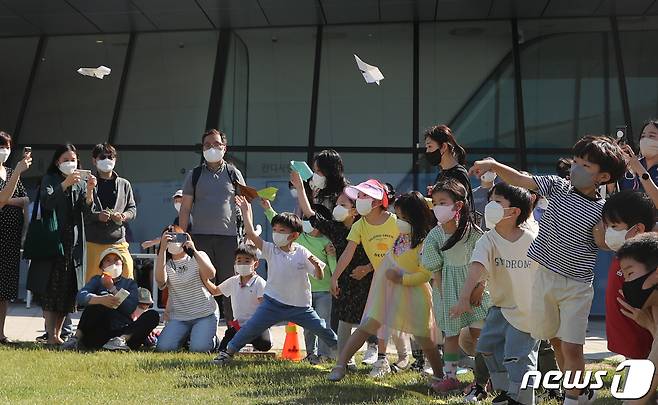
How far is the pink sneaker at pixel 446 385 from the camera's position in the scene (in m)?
6.00

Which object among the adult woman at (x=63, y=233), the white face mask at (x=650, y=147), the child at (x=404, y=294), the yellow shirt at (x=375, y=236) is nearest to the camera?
the white face mask at (x=650, y=147)

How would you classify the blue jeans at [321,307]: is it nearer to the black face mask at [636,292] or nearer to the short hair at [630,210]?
the short hair at [630,210]

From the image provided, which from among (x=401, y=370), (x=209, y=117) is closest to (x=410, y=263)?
(x=401, y=370)

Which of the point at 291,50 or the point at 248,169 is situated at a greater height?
the point at 291,50

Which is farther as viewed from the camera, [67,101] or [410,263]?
[67,101]

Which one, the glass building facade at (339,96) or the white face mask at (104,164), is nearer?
the white face mask at (104,164)

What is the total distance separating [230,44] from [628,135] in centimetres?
538

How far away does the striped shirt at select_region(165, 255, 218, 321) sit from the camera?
834 cm

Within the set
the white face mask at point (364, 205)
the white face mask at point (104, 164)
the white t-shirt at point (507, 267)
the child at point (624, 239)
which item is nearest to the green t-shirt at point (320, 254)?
the white face mask at point (364, 205)

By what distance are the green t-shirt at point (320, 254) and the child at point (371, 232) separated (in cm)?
71

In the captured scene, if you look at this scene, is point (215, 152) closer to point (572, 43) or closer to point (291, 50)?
point (291, 50)

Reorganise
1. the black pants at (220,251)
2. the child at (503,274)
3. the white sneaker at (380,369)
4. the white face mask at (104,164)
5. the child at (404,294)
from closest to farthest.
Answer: the child at (503,274) → the child at (404,294) → the white sneaker at (380,369) → the black pants at (220,251) → the white face mask at (104,164)

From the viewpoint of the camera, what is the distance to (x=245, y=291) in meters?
8.18

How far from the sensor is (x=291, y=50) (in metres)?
13.2
